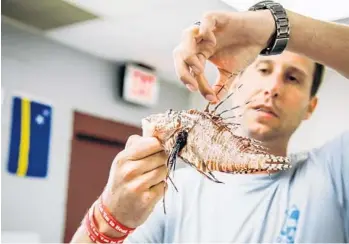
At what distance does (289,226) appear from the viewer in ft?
2.20

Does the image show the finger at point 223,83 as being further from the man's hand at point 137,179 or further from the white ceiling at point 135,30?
the white ceiling at point 135,30

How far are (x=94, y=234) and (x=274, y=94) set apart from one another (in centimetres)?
29

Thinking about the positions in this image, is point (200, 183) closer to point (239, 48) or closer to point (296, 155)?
point (296, 155)

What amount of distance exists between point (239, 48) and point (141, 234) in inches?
13.9

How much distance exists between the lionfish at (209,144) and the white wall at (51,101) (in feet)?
4.15

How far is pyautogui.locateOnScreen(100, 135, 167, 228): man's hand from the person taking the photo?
0.56m

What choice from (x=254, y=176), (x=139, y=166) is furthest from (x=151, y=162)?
(x=254, y=176)

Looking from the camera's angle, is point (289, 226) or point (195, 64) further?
point (289, 226)

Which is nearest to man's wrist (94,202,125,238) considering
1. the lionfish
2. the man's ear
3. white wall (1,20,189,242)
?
the lionfish

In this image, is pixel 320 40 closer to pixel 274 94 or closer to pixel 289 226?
pixel 274 94

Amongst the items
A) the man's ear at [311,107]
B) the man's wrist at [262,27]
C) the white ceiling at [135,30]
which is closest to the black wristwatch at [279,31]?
the man's wrist at [262,27]

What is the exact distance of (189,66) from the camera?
1.69 feet

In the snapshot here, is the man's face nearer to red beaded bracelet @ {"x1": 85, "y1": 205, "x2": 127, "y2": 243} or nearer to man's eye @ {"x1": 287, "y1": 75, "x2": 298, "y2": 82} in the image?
man's eye @ {"x1": 287, "y1": 75, "x2": 298, "y2": 82}

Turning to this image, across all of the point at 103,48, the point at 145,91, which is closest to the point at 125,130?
the point at 145,91
